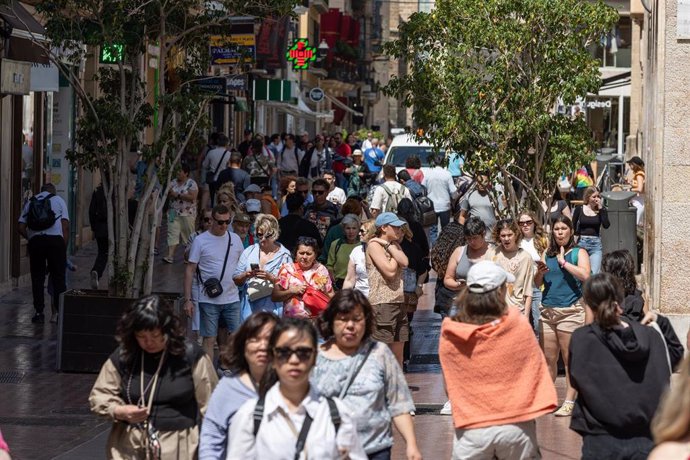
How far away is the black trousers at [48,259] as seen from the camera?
52.9ft

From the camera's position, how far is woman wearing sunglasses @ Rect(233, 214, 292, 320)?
1189 cm

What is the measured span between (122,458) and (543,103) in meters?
10.9

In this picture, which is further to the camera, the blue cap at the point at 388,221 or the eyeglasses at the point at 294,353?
the blue cap at the point at 388,221

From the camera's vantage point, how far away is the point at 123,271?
13328mm

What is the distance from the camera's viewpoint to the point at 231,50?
16906mm

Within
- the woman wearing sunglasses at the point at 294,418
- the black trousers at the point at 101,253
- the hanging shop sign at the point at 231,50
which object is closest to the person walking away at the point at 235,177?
the hanging shop sign at the point at 231,50

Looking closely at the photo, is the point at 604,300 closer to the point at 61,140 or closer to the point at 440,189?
the point at 440,189

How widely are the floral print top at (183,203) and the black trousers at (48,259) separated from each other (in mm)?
5340


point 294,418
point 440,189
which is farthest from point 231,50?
point 294,418

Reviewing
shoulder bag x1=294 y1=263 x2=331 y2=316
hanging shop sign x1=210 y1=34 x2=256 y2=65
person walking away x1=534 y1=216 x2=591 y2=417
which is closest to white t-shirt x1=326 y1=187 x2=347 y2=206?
hanging shop sign x1=210 y1=34 x2=256 y2=65

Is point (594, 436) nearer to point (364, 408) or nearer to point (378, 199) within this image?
point (364, 408)

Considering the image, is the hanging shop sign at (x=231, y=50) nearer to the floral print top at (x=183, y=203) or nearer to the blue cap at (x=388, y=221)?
the floral print top at (x=183, y=203)

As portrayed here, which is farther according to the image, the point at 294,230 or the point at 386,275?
the point at 294,230

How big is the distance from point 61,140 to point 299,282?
41.2 feet
